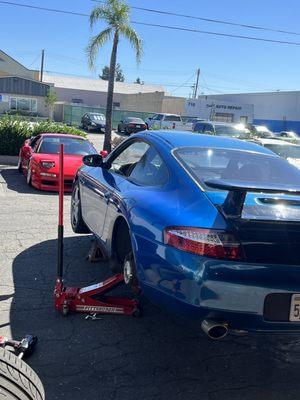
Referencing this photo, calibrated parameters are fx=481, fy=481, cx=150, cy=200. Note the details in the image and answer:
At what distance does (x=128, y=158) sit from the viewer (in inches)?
188

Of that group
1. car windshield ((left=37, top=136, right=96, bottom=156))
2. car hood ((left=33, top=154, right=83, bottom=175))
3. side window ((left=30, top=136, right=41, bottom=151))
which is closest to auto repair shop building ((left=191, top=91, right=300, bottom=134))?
side window ((left=30, top=136, right=41, bottom=151))

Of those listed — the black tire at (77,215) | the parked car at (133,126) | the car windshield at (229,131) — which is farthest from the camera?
the parked car at (133,126)

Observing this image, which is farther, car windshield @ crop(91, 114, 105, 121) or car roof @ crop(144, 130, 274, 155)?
car windshield @ crop(91, 114, 105, 121)

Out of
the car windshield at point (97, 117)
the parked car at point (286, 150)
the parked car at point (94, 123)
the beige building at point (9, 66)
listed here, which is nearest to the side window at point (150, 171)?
the parked car at point (286, 150)

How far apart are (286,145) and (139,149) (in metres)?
10.5

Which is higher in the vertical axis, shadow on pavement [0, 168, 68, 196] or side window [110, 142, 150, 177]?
side window [110, 142, 150, 177]

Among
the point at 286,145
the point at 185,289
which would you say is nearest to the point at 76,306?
the point at 185,289

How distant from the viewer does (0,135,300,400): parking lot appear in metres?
3.05

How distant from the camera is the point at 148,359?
134 inches

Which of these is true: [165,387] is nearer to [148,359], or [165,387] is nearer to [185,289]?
[148,359]

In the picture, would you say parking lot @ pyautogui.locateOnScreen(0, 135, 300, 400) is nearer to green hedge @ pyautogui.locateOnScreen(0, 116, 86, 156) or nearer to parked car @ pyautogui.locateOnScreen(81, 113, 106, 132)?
green hedge @ pyautogui.locateOnScreen(0, 116, 86, 156)

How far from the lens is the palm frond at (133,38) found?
63.0ft

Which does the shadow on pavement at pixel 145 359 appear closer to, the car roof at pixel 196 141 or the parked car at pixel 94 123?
the car roof at pixel 196 141

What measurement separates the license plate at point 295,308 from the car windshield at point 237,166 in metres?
1.14
